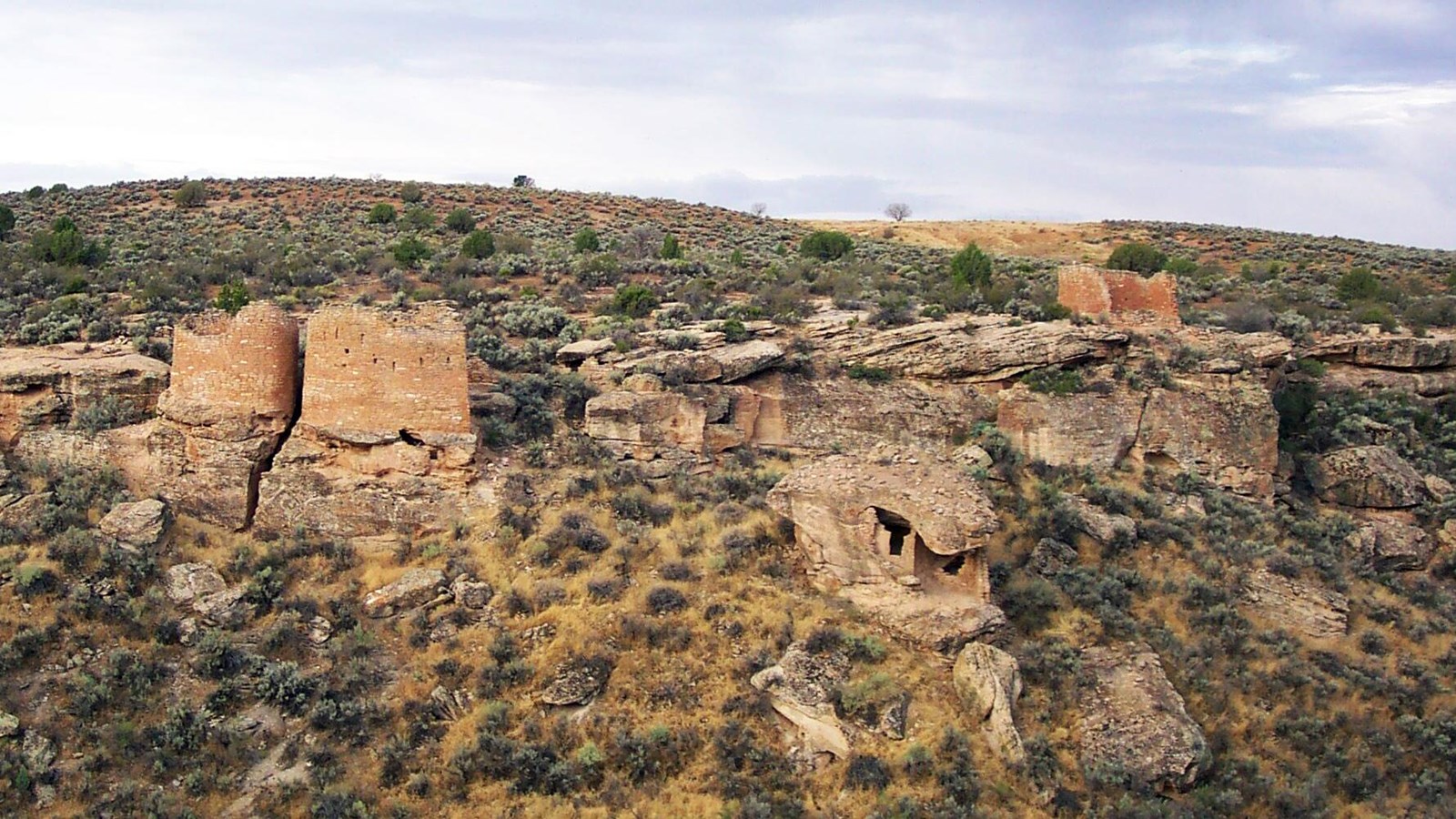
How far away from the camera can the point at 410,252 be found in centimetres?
2845

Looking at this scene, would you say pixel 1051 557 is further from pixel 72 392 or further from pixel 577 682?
pixel 72 392

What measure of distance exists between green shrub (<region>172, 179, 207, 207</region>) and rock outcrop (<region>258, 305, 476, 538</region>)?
26.5m

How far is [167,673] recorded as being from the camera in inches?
498

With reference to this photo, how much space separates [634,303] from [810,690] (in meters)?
12.8

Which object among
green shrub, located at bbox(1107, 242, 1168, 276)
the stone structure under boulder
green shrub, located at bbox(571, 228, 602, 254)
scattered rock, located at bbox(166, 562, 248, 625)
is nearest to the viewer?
scattered rock, located at bbox(166, 562, 248, 625)

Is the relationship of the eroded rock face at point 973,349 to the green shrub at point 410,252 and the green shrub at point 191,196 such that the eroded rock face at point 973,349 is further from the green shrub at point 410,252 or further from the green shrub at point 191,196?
the green shrub at point 191,196

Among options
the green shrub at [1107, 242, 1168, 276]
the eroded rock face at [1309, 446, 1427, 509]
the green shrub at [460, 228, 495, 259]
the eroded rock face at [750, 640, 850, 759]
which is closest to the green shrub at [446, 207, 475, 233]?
the green shrub at [460, 228, 495, 259]

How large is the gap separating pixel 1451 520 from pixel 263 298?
24.2 metres

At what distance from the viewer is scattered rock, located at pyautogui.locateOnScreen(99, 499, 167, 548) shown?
47.2 ft

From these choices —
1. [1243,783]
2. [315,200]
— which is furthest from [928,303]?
[315,200]

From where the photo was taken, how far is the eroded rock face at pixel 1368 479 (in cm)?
1998

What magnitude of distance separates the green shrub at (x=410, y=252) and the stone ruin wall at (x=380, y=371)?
13.3m

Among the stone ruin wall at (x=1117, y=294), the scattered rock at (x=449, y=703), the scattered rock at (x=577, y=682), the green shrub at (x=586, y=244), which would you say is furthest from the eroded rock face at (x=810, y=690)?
the green shrub at (x=586, y=244)

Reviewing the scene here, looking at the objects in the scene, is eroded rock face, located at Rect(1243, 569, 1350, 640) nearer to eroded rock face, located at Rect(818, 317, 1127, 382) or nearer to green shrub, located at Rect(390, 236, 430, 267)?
eroded rock face, located at Rect(818, 317, 1127, 382)
